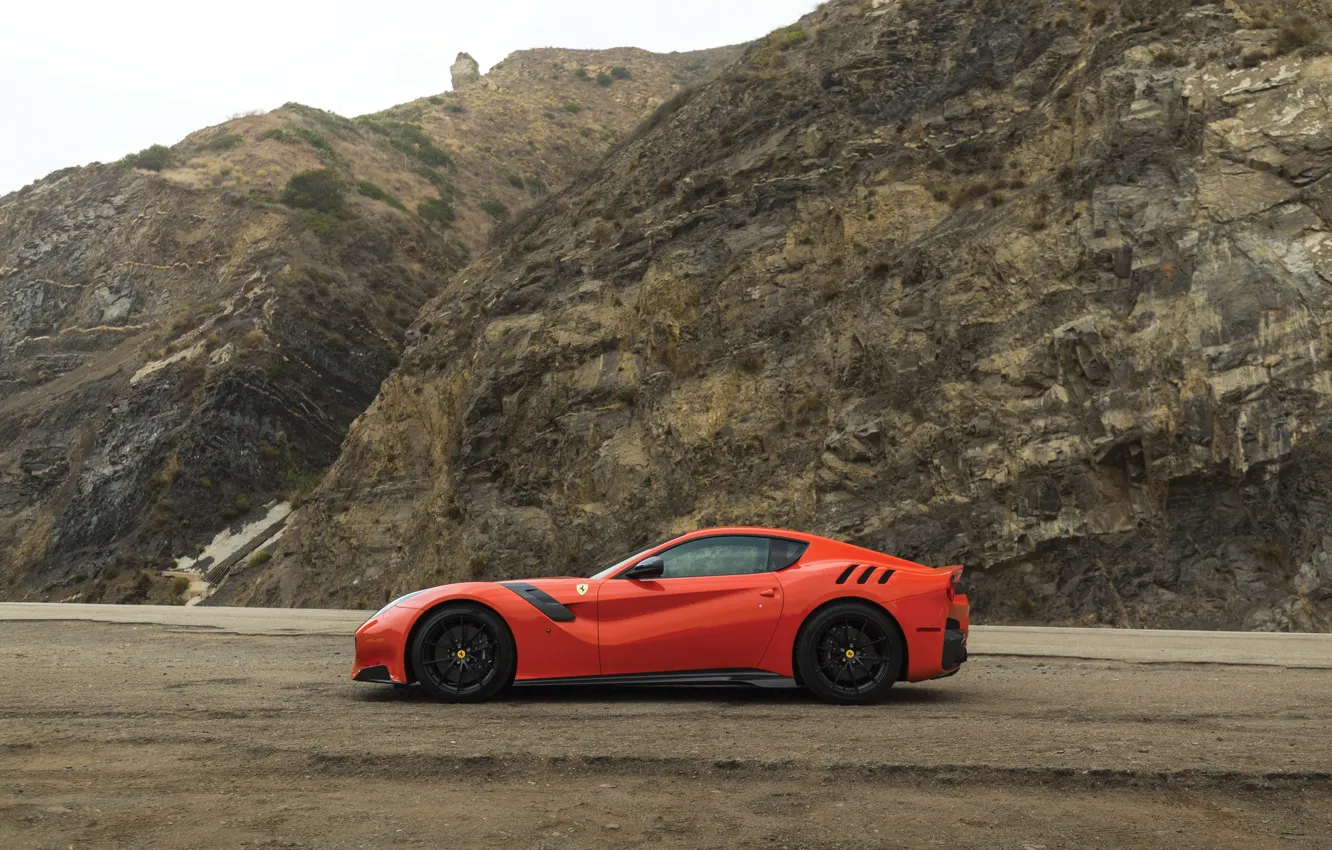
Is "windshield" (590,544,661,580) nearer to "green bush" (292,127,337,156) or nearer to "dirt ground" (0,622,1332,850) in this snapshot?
"dirt ground" (0,622,1332,850)

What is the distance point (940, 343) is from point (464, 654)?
18.6 m

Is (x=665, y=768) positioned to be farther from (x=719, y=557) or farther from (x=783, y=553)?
(x=783, y=553)

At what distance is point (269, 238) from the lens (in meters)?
49.6

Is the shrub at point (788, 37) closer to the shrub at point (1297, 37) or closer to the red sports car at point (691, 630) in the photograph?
the shrub at point (1297, 37)

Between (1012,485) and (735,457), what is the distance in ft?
20.8

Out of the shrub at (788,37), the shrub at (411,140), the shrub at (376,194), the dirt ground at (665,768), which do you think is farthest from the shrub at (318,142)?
the dirt ground at (665,768)

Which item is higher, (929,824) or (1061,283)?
(1061,283)

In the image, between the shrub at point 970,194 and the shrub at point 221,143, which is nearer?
the shrub at point 970,194

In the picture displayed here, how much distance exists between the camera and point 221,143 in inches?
2382

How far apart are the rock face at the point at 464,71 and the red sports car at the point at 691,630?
277 feet

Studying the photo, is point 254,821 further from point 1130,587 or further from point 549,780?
point 1130,587

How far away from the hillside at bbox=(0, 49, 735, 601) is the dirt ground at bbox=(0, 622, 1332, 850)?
3156 centimetres

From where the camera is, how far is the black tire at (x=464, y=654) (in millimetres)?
7227

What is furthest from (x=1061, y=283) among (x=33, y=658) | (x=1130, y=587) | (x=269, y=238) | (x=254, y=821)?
A: (x=269, y=238)
